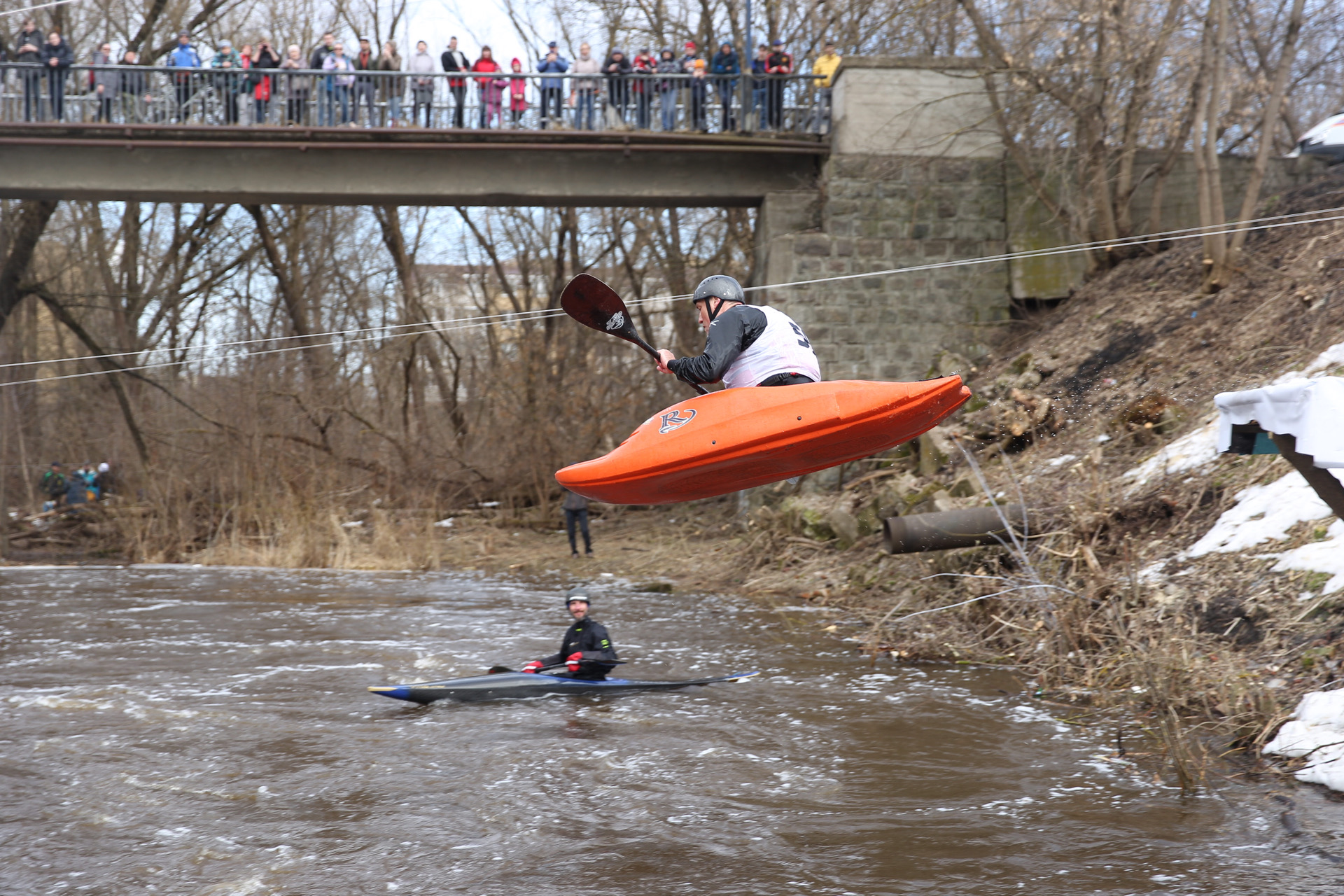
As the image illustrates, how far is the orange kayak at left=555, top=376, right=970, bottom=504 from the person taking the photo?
566 cm

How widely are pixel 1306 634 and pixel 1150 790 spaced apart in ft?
6.25

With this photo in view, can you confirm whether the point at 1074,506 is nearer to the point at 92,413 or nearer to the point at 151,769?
the point at 151,769

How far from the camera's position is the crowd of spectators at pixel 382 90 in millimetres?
15609

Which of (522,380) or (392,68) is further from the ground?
(392,68)

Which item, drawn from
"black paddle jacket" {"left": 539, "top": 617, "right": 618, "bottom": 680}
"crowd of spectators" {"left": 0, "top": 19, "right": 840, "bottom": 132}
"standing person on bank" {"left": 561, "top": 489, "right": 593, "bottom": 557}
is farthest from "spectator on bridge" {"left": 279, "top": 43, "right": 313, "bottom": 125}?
"black paddle jacket" {"left": 539, "top": 617, "right": 618, "bottom": 680}

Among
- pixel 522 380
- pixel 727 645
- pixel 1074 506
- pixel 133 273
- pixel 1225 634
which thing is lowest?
pixel 727 645

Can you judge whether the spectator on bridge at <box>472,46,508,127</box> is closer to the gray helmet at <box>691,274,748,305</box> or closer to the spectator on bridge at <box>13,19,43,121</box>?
the spectator on bridge at <box>13,19,43,121</box>

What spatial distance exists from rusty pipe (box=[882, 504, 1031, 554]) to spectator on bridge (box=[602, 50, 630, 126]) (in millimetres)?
8402

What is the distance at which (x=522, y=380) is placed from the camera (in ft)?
70.2

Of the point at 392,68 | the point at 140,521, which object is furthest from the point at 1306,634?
the point at 140,521

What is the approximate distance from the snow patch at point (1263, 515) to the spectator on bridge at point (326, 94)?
1274 centimetres

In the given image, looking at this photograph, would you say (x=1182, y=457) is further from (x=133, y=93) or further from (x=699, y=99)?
(x=133, y=93)

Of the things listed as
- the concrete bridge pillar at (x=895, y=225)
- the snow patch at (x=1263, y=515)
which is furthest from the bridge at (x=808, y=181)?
the snow patch at (x=1263, y=515)

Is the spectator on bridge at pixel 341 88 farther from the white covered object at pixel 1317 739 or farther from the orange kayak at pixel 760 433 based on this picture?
the white covered object at pixel 1317 739
